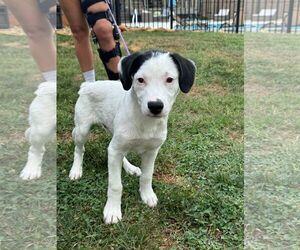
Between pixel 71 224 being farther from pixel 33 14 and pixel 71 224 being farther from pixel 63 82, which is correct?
pixel 63 82

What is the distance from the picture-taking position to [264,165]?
8.47 feet

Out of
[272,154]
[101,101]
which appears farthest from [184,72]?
[272,154]

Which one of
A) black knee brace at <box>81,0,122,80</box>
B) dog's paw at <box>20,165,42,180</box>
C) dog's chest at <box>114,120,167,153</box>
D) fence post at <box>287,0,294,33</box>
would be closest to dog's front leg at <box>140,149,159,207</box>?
dog's chest at <box>114,120,167,153</box>

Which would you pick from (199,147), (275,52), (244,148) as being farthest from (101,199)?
(275,52)

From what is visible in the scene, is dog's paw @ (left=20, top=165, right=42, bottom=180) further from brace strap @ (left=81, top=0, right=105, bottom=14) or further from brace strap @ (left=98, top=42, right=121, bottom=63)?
brace strap @ (left=81, top=0, right=105, bottom=14)

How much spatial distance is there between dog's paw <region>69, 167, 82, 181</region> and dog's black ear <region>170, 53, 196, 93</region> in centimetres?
98

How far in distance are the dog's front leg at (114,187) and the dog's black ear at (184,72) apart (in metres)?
0.46

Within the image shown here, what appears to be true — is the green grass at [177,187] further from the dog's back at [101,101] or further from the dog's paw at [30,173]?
the dog's back at [101,101]

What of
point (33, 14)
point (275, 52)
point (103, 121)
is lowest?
point (275, 52)

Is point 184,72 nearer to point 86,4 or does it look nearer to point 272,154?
point 86,4

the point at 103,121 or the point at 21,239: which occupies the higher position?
the point at 103,121

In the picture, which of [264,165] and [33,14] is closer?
[33,14]

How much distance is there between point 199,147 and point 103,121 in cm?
91

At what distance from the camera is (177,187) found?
230 cm
